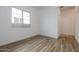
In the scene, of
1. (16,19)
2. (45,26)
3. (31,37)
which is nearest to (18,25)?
(16,19)

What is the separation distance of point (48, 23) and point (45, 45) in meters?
0.46

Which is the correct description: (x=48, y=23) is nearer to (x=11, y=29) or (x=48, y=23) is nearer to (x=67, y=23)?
(x=67, y=23)

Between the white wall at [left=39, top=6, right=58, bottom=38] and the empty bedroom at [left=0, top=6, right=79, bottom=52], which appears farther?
the white wall at [left=39, top=6, right=58, bottom=38]

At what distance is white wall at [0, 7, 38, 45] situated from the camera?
1.62 m

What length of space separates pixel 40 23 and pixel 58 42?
0.52 meters

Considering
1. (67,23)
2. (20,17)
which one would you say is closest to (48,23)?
(67,23)

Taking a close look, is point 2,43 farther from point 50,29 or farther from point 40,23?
point 50,29

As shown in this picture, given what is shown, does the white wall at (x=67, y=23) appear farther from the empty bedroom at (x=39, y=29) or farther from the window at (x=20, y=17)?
the window at (x=20, y=17)

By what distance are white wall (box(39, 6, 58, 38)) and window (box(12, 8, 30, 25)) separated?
266 millimetres

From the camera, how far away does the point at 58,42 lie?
165cm

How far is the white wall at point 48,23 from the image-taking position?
173 centimetres

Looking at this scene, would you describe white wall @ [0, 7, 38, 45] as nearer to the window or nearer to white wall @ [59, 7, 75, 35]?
the window

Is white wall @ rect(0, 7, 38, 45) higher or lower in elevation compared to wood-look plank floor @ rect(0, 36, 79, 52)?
higher

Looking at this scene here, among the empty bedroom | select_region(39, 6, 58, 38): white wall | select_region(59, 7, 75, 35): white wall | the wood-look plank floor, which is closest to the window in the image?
Result: the empty bedroom
